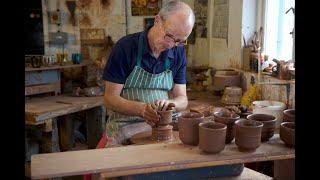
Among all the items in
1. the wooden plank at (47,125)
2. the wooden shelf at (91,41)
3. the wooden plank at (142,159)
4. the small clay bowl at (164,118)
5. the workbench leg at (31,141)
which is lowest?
the workbench leg at (31,141)

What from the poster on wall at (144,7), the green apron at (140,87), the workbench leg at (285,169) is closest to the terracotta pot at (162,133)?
the green apron at (140,87)

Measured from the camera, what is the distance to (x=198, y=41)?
4.61 m

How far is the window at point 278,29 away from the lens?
3.45 metres

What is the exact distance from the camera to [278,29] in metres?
3.61

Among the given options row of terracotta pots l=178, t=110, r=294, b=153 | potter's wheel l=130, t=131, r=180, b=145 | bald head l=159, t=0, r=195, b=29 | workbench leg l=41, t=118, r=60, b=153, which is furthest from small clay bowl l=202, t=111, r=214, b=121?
workbench leg l=41, t=118, r=60, b=153

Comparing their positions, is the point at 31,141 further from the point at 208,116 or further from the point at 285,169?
the point at 285,169

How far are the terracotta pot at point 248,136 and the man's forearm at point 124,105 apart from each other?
2.73ft

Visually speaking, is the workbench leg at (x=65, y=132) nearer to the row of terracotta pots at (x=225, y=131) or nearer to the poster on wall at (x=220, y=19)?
the poster on wall at (x=220, y=19)

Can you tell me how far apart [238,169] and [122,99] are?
2.83 ft

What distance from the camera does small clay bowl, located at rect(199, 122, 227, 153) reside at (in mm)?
1427

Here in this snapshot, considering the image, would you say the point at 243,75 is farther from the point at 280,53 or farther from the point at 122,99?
the point at 122,99

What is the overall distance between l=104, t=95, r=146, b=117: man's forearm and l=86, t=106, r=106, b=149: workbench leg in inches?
75.6
